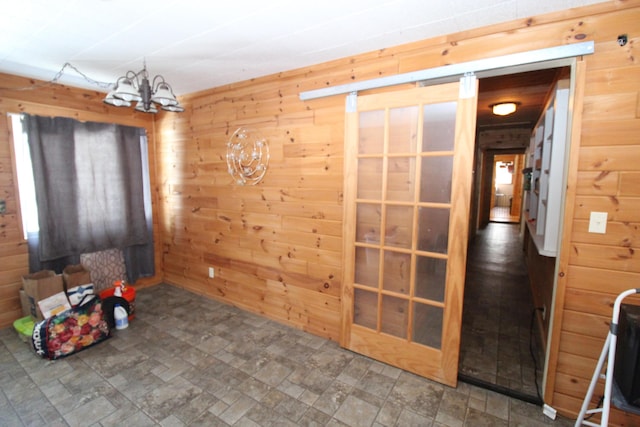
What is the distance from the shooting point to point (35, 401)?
196cm

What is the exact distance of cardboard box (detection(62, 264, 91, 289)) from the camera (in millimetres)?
2922

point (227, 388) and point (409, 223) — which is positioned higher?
point (409, 223)

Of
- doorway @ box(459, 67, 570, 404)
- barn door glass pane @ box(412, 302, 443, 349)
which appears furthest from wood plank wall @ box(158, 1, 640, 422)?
barn door glass pane @ box(412, 302, 443, 349)

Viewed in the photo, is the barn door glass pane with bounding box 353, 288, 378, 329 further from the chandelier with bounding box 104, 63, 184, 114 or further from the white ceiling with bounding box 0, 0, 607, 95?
the chandelier with bounding box 104, 63, 184, 114

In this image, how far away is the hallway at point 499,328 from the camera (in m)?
2.17

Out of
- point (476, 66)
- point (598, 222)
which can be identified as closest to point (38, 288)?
point (476, 66)

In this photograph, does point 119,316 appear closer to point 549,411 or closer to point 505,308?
point 549,411

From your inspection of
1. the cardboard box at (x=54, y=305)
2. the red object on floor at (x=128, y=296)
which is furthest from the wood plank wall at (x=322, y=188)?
the cardboard box at (x=54, y=305)

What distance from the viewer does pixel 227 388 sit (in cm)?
210

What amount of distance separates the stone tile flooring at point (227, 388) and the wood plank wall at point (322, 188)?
41cm

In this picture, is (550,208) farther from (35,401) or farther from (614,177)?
(35,401)

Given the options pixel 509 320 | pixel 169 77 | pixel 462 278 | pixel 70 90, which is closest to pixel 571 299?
pixel 462 278

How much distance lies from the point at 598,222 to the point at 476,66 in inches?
45.9

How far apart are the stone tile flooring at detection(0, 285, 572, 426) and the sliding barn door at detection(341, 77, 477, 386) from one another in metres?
0.26
